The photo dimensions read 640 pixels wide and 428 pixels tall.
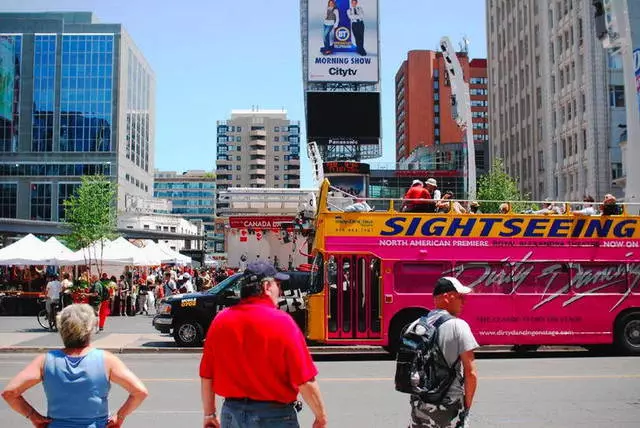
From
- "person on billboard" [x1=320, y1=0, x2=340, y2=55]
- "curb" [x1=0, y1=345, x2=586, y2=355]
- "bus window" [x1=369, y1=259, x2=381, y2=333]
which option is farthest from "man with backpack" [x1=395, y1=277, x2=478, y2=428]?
"person on billboard" [x1=320, y1=0, x2=340, y2=55]

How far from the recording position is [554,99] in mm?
72375

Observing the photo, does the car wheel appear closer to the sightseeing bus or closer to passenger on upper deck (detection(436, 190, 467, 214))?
the sightseeing bus

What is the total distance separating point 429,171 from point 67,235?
57376 millimetres

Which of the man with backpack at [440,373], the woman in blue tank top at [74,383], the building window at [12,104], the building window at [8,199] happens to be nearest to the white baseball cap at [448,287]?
the man with backpack at [440,373]

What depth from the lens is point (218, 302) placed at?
60.1 feet

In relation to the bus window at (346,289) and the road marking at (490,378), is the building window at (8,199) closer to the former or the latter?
the bus window at (346,289)

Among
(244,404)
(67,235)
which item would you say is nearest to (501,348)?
(244,404)

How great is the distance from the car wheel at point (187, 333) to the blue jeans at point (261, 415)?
14224mm

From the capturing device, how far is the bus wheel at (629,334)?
16.7 meters

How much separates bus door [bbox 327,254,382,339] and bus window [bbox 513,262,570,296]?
3.22 metres

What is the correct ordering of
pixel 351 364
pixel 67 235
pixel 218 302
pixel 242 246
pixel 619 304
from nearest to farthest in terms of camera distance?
pixel 351 364 → pixel 619 304 → pixel 218 302 → pixel 242 246 → pixel 67 235

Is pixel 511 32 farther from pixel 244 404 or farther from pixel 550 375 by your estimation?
pixel 244 404

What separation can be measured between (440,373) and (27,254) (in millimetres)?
28090

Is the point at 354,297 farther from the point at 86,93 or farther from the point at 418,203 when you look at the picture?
the point at 86,93
